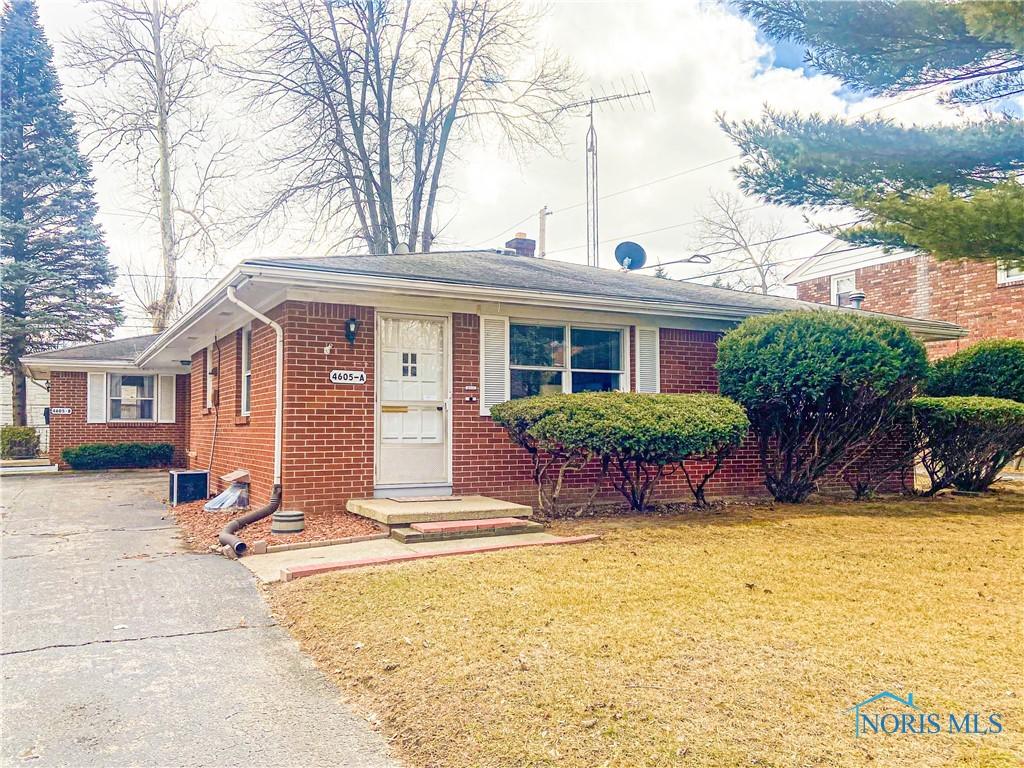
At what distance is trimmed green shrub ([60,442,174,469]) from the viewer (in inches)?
726

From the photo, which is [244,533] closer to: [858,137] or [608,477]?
[608,477]

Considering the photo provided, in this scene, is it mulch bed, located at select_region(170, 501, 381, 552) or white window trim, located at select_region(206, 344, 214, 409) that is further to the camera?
white window trim, located at select_region(206, 344, 214, 409)

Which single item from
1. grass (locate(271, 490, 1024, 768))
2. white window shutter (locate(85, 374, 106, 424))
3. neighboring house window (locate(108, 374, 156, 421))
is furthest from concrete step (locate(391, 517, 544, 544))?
white window shutter (locate(85, 374, 106, 424))

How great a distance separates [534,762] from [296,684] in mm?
1499

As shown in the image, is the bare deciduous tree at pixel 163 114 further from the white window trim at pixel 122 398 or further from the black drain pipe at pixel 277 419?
the black drain pipe at pixel 277 419

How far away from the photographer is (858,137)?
6.38 metres

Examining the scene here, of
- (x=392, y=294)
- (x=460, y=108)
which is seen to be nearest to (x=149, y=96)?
(x=460, y=108)

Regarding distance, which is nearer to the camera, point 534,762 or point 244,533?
point 534,762

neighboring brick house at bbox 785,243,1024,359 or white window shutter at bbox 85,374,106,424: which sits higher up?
neighboring brick house at bbox 785,243,1024,359

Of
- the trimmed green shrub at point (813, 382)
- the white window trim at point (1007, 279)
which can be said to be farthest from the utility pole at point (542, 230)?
the trimmed green shrub at point (813, 382)

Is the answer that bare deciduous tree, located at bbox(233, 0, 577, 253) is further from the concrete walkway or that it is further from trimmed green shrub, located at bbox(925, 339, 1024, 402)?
the concrete walkway

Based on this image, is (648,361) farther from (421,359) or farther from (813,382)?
(421,359)

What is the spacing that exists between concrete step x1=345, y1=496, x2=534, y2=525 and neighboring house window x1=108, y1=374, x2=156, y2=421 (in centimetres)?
1461

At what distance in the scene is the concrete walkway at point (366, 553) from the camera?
18.7 ft
